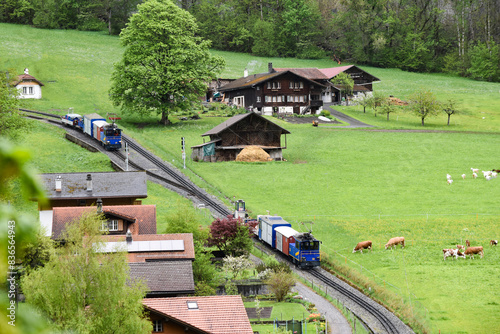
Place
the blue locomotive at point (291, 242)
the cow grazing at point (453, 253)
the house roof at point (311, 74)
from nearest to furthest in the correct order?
the cow grazing at point (453, 253) → the blue locomotive at point (291, 242) → the house roof at point (311, 74)

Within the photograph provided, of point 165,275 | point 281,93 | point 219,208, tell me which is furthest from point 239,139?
point 165,275

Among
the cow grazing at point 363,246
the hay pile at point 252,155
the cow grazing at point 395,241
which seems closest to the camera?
the cow grazing at point 363,246

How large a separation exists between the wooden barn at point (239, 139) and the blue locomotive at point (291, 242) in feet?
81.7

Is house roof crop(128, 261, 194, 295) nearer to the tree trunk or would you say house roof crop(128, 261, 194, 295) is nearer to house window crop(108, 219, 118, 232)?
house window crop(108, 219, 118, 232)

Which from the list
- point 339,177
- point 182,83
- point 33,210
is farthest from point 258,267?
point 182,83

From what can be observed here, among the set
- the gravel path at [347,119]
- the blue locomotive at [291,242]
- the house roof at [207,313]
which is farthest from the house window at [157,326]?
the gravel path at [347,119]

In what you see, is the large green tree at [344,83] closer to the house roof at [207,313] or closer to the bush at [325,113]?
the bush at [325,113]

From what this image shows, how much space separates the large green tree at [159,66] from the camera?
86.3m

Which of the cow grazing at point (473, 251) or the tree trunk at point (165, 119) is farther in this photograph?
the tree trunk at point (165, 119)

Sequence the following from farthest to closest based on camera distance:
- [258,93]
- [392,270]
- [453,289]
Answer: [258,93] < [392,270] < [453,289]

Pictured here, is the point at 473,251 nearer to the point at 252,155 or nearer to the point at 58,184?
the point at 58,184

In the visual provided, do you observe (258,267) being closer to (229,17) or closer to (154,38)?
(154,38)

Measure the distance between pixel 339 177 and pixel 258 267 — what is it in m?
29.4

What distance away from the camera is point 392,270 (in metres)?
42.5
